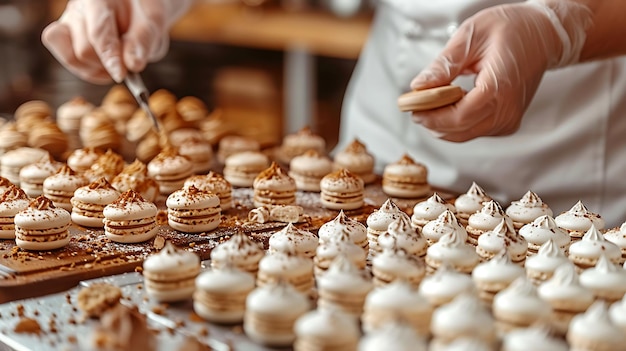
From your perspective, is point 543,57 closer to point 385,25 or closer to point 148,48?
point 385,25

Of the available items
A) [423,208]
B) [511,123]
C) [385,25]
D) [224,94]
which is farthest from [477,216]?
[224,94]

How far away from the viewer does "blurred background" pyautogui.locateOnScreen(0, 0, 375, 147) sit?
6.48 meters

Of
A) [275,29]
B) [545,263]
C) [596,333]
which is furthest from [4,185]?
[275,29]

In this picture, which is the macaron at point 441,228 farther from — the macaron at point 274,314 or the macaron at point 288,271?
the macaron at point 274,314

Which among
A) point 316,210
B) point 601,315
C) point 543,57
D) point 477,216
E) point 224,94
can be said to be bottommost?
point 224,94

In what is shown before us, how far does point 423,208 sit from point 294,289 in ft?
3.00

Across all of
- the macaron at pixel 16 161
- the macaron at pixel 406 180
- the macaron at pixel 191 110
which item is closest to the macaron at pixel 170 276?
the macaron at pixel 406 180

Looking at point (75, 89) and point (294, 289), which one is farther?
point (75, 89)

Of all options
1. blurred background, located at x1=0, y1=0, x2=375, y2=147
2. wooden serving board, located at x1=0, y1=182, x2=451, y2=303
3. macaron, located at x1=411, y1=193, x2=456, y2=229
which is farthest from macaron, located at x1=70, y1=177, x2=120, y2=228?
blurred background, located at x1=0, y1=0, x2=375, y2=147

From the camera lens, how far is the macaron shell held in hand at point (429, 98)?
2824mm

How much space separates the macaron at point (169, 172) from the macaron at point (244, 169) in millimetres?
211

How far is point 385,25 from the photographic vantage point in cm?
420

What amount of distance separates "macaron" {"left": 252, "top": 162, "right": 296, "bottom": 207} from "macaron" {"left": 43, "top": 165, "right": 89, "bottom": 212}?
63cm

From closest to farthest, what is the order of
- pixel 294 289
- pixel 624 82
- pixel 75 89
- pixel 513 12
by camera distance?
1. pixel 294 289
2. pixel 513 12
3. pixel 624 82
4. pixel 75 89
